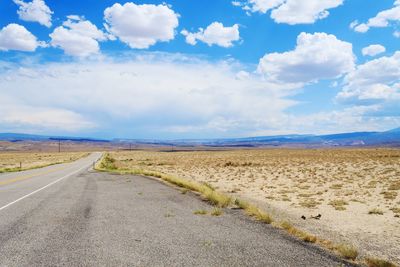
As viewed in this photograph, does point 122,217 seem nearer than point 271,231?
No

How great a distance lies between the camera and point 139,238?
9.03 metres

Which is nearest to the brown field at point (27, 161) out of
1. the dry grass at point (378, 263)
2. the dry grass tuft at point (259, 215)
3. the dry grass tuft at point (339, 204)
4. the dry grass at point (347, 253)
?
the dry grass tuft at point (259, 215)

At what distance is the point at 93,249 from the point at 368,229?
8380mm

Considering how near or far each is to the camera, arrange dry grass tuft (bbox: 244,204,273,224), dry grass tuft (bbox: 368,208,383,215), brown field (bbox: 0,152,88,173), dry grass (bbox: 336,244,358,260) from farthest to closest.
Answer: brown field (bbox: 0,152,88,173) < dry grass tuft (bbox: 368,208,383,215) < dry grass tuft (bbox: 244,204,273,224) < dry grass (bbox: 336,244,358,260)

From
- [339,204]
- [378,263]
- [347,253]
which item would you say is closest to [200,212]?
[347,253]

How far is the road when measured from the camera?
24.0 feet

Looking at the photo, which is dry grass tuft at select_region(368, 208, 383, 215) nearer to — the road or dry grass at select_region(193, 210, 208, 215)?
the road

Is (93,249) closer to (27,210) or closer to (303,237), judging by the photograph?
(303,237)

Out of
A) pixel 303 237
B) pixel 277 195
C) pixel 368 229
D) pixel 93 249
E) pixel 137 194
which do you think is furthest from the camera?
pixel 277 195

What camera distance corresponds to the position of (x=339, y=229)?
1122cm

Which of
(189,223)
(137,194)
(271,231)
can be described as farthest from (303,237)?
(137,194)

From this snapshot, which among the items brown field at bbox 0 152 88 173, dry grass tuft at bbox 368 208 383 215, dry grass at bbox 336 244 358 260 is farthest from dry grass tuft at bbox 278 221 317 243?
brown field at bbox 0 152 88 173

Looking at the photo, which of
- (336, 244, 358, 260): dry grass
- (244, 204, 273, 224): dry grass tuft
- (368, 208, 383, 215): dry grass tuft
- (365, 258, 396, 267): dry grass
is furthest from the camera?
(368, 208, 383, 215): dry grass tuft

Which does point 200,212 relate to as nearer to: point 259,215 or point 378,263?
point 259,215
